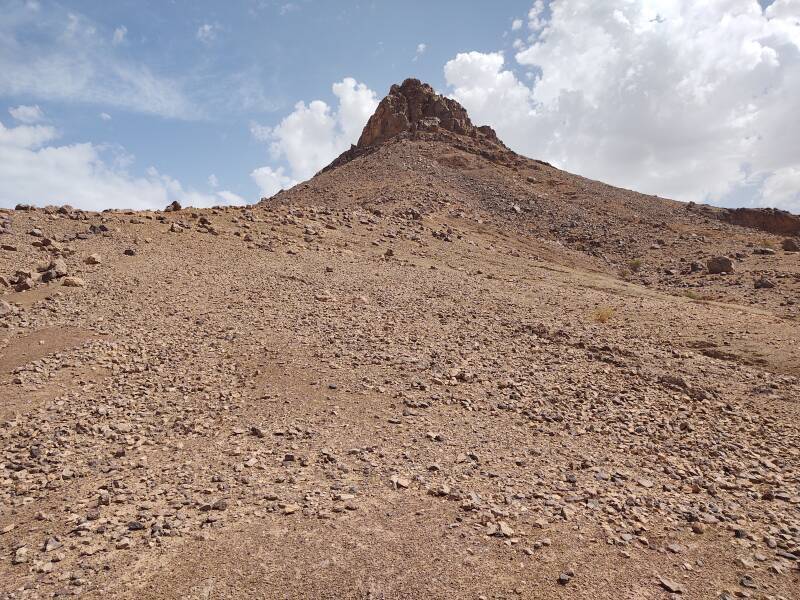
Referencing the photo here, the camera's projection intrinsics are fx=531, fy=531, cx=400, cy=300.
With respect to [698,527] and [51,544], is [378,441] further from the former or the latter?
[698,527]

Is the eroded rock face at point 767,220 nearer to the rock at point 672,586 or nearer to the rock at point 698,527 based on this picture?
the rock at point 698,527

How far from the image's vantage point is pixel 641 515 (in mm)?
4984

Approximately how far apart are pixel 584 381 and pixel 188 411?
5.67m

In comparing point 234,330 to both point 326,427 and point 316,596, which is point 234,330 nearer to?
point 326,427

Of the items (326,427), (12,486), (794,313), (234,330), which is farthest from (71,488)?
(794,313)

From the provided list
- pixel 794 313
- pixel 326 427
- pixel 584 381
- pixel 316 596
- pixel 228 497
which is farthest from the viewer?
pixel 794 313

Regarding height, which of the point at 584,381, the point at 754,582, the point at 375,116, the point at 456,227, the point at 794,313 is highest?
the point at 375,116

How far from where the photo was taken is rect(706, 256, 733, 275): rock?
19.8m

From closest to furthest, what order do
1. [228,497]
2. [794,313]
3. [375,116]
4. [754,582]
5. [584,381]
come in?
[754,582] → [228,497] → [584,381] → [794,313] → [375,116]

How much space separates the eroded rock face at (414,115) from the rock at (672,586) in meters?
43.8

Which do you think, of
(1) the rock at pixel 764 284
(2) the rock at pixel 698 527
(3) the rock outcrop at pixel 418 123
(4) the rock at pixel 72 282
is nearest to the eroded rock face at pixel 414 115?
(3) the rock outcrop at pixel 418 123

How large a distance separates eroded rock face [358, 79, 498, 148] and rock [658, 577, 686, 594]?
4384cm

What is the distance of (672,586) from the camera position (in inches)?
161

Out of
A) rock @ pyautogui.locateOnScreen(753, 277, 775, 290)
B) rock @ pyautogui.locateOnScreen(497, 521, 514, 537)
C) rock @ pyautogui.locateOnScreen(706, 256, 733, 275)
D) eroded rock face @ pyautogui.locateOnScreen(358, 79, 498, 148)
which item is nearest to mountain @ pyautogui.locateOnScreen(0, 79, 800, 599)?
rock @ pyautogui.locateOnScreen(497, 521, 514, 537)
